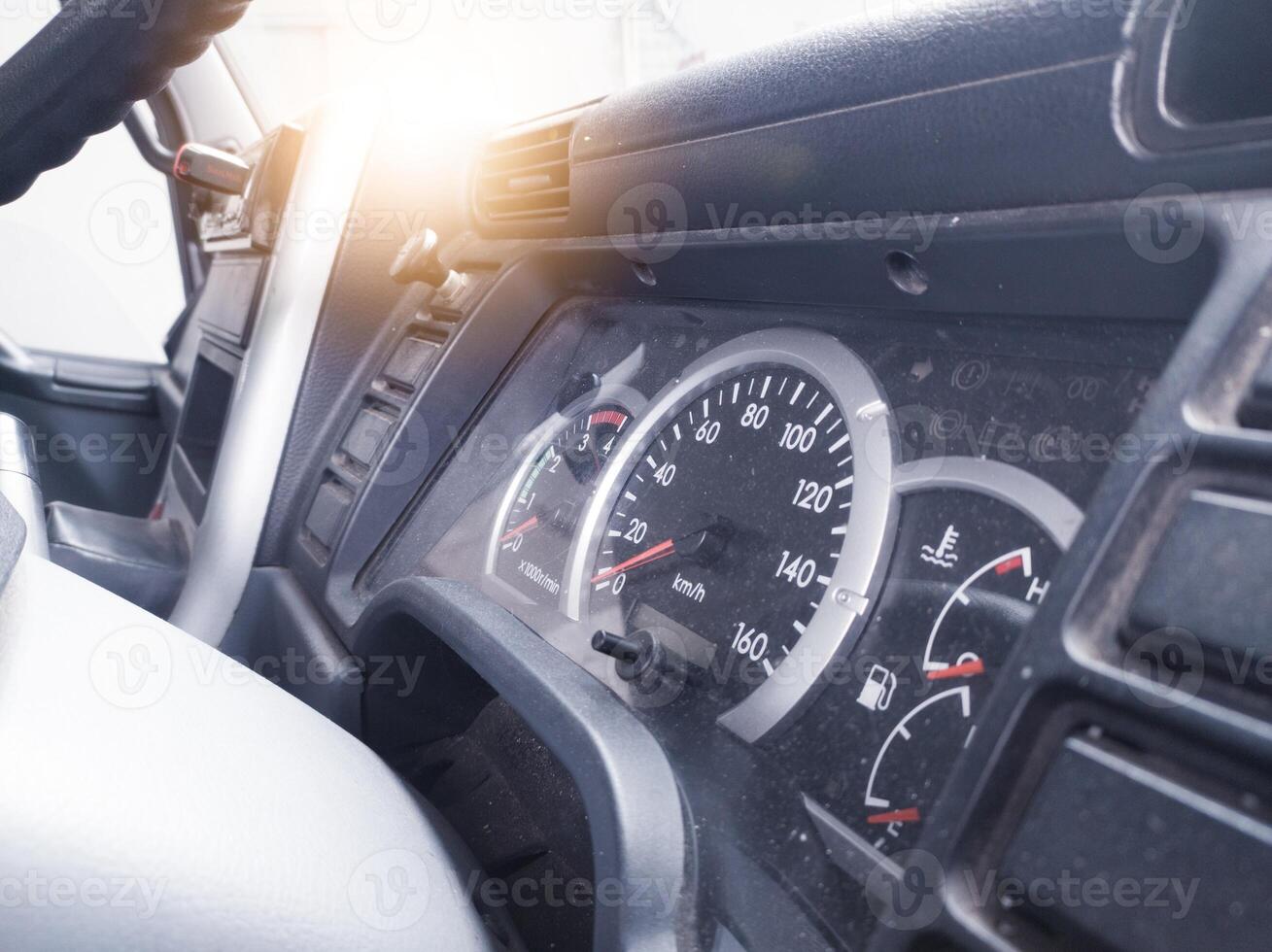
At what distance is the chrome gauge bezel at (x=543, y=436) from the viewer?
1095mm

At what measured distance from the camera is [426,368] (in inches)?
52.7

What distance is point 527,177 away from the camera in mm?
1200

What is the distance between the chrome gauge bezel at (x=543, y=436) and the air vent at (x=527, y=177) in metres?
0.21

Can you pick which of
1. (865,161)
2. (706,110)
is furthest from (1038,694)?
(706,110)

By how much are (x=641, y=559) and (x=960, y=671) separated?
36cm

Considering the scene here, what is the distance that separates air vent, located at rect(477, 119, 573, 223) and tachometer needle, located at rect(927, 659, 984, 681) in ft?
2.21

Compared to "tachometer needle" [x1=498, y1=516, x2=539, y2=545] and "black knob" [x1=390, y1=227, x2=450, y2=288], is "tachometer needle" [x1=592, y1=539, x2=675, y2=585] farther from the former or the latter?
"black knob" [x1=390, y1=227, x2=450, y2=288]

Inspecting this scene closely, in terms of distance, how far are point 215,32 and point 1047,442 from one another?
2.45 ft

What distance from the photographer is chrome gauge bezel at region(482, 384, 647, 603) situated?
1.09 meters
